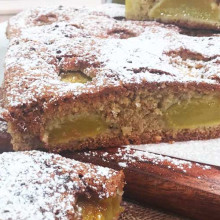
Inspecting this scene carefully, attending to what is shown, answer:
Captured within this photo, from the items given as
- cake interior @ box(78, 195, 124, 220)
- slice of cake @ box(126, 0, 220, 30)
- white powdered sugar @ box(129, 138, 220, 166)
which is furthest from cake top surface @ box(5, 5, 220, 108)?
cake interior @ box(78, 195, 124, 220)

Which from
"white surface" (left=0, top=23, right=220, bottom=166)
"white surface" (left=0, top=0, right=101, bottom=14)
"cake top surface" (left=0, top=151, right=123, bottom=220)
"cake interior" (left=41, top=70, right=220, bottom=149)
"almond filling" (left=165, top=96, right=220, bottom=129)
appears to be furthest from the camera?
"white surface" (left=0, top=0, right=101, bottom=14)

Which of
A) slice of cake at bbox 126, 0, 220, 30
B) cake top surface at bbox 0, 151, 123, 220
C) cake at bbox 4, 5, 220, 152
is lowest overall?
cake top surface at bbox 0, 151, 123, 220

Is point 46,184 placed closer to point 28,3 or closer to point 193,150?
point 193,150

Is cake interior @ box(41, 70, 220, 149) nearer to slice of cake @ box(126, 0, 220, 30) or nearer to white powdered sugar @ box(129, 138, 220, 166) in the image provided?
white powdered sugar @ box(129, 138, 220, 166)

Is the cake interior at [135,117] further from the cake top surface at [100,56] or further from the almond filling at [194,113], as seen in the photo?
the cake top surface at [100,56]

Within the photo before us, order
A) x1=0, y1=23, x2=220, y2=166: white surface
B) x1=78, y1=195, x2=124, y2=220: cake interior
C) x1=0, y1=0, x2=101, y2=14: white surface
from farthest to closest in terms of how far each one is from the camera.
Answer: x1=0, y1=0, x2=101, y2=14: white surface
x1=0, y1=23, x2=220, y2=166: white surface
x1=78, y1=195, x2=124, y2=220: cake interior

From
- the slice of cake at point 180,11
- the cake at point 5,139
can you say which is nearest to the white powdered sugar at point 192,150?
the cake at point 5,139

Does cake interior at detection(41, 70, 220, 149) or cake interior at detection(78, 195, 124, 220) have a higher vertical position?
cake interior at detection(41, 70, 220, 149)
